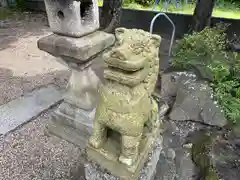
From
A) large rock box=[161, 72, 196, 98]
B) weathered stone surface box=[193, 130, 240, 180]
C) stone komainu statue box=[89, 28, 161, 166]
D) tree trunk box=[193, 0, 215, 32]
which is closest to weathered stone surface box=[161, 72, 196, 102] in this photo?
large rock box=[161, 72, 196, 98]

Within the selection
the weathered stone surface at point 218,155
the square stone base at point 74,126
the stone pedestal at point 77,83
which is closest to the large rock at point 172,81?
the weathered stone surface at point 218,155

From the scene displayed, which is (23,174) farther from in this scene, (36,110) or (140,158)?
(140,158)

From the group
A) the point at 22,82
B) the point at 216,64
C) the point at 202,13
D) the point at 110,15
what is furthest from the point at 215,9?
the point at 22,82

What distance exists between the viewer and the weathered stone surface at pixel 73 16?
2279 millimetres

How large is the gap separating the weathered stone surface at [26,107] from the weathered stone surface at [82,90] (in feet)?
2.56

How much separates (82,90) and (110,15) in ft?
12.1

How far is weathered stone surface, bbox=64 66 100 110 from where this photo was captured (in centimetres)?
269

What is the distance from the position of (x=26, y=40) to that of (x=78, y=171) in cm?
420

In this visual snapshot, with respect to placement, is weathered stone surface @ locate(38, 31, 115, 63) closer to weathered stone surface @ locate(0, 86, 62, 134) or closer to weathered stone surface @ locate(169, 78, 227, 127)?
weathered stone surface @ locate(0, 86, 62, 134)

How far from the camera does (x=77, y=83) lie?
272 cm

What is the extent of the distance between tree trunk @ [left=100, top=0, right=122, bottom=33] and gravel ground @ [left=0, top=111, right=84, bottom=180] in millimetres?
3523

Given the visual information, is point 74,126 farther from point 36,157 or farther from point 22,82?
point 22,82

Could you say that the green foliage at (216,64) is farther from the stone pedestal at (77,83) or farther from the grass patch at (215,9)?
the grass patch at (215,9)

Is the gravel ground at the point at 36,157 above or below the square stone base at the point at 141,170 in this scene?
below
